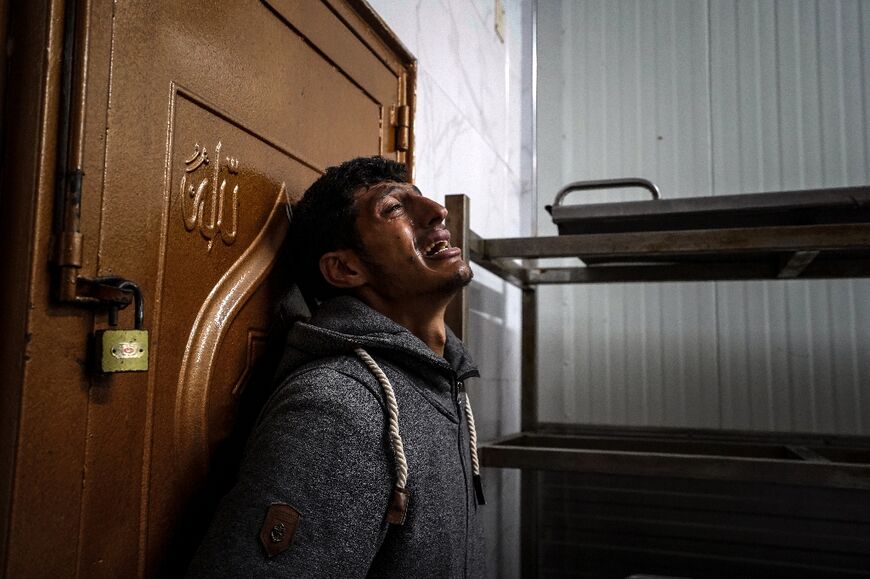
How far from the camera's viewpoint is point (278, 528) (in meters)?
0.63

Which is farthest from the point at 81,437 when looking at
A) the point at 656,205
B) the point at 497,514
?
the point at 497,514

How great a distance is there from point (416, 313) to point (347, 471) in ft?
Result: 0.96

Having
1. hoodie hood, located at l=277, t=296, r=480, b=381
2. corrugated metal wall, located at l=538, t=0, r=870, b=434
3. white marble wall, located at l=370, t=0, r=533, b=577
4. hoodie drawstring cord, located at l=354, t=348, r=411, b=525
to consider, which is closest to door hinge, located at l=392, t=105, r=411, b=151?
white marble wall, located at l=370, t=0, r=533, b=577

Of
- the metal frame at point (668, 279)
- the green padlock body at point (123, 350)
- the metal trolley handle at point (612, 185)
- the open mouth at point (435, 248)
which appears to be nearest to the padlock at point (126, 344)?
the green padlock body at point (123, 350)

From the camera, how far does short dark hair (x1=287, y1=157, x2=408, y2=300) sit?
3.02 feet

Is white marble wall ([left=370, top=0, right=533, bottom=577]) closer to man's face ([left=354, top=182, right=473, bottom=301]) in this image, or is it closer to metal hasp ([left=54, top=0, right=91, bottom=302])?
man's face ([left=354, top=182, right=473, bottom=301])

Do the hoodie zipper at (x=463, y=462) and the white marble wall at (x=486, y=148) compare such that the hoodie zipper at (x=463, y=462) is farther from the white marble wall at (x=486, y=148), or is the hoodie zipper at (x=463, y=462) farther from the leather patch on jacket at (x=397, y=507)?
the white marble wall at (x=486, y=148)

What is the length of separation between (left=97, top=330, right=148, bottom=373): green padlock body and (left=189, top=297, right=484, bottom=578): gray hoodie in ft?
0.50

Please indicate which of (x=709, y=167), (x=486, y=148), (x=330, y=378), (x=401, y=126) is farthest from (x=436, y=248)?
(x=709, y=167)

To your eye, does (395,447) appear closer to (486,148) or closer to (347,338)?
(347,338)

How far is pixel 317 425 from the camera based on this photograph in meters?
0.70

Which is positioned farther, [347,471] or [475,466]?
[475,466]

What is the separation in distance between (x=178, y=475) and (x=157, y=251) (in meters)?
0.24

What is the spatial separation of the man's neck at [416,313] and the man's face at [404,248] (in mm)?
13
